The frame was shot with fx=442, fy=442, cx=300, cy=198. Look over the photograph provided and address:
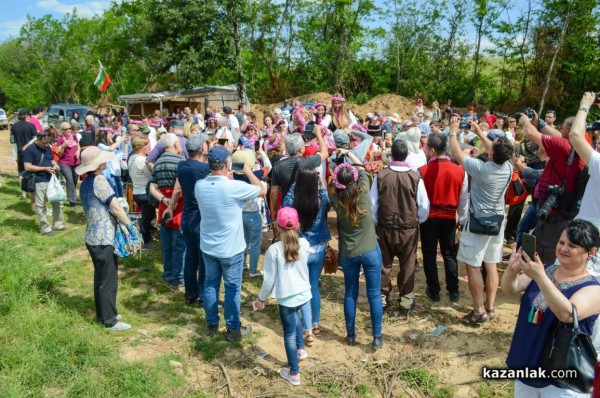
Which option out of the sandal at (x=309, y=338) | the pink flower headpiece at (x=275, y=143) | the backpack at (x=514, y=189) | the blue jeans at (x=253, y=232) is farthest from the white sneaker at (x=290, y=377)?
the pink flower headpiece at (x=275, y=143)

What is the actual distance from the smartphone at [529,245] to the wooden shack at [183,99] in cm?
2110

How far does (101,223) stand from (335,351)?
265cm

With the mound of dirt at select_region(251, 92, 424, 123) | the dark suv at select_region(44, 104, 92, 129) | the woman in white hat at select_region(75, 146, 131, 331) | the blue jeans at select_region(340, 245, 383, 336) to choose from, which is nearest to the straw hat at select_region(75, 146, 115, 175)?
the woman in white hat at select_region(75, 146, 131, 331)

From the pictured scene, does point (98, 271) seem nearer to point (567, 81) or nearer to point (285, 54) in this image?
A: point (567, 81)

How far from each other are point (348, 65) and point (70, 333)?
27740 mm

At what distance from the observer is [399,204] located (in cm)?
454

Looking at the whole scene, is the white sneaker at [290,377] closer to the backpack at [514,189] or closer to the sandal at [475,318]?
the sandal at [475,318]

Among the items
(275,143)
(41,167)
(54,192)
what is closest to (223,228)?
(275,143)

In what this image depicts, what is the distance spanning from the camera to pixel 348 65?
29547 mm

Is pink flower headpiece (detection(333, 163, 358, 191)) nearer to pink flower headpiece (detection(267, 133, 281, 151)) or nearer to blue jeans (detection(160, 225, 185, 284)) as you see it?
blue jeans (detection(160, 225, 185, 284))

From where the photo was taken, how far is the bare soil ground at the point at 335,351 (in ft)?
12.4

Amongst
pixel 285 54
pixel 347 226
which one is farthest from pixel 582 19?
pixel 347 226

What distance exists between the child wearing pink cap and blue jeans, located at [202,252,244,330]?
1.87 feet

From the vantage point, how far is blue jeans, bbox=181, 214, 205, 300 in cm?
472
